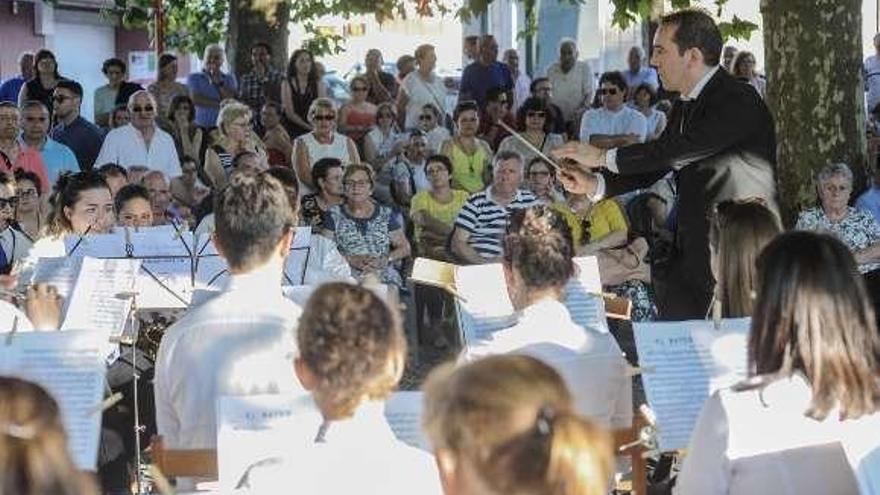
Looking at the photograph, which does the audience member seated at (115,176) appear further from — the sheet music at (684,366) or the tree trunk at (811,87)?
the sheet music at (684,366)

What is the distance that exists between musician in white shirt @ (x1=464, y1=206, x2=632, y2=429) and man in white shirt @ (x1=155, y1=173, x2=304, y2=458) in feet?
1.93

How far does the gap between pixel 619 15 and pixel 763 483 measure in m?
6.00

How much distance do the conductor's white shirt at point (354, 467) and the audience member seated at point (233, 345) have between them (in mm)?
931

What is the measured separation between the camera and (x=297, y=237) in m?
6.45

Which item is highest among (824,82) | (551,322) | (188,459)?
(824,82)

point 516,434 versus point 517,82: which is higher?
point 517,82

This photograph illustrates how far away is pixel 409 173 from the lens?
469 inches

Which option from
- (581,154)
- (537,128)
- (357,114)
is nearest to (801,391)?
(581,154)

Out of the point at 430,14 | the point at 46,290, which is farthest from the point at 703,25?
the point at 430,14

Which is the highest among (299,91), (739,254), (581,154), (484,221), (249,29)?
(249,29)

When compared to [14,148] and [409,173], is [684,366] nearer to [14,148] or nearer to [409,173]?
[14,148]

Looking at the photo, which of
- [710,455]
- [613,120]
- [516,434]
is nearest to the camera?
[516,434]

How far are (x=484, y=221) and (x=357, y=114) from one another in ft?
14.1

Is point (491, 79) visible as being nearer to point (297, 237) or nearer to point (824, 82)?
point (824, 82)
